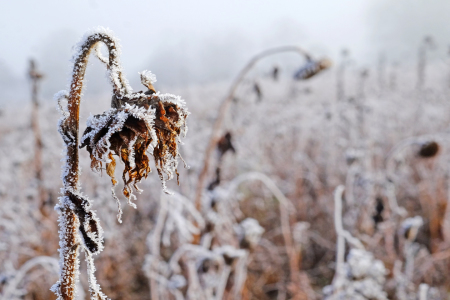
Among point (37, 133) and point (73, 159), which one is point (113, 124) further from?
point (37, 133)

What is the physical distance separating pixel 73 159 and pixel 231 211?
2.74m

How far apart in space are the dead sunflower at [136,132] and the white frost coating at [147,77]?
20 mm

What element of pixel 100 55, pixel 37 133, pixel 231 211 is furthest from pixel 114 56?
pixel 37 133

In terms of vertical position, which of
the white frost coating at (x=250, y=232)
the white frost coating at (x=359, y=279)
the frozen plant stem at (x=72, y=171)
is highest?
the white frost coating at (x=250, y=232)

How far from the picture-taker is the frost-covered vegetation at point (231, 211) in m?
0.60

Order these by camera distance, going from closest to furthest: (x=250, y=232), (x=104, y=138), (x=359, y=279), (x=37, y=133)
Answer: (x=104, y=138) → (x=359, y=279) → (x=250, y=232) → (x=37, y=133)

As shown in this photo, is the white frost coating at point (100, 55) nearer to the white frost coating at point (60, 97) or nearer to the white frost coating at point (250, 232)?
the white frost coating at point (60, 97)

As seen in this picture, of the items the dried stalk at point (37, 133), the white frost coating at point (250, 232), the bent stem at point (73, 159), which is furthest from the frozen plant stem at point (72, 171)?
the dried stalk at point (37, 133)

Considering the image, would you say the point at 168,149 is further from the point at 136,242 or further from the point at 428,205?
the point at 428,205

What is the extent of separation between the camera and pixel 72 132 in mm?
588

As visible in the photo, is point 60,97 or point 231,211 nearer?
point 60,97

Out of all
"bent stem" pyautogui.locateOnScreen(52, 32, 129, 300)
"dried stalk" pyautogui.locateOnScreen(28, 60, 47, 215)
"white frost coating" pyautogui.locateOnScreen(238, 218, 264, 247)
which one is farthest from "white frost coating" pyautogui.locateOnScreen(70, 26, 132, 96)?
"dried stalk" pyautogui.locateOnScreen(28, 60, 47, 215)

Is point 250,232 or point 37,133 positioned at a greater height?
point 37,133

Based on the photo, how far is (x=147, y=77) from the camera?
63 cm
